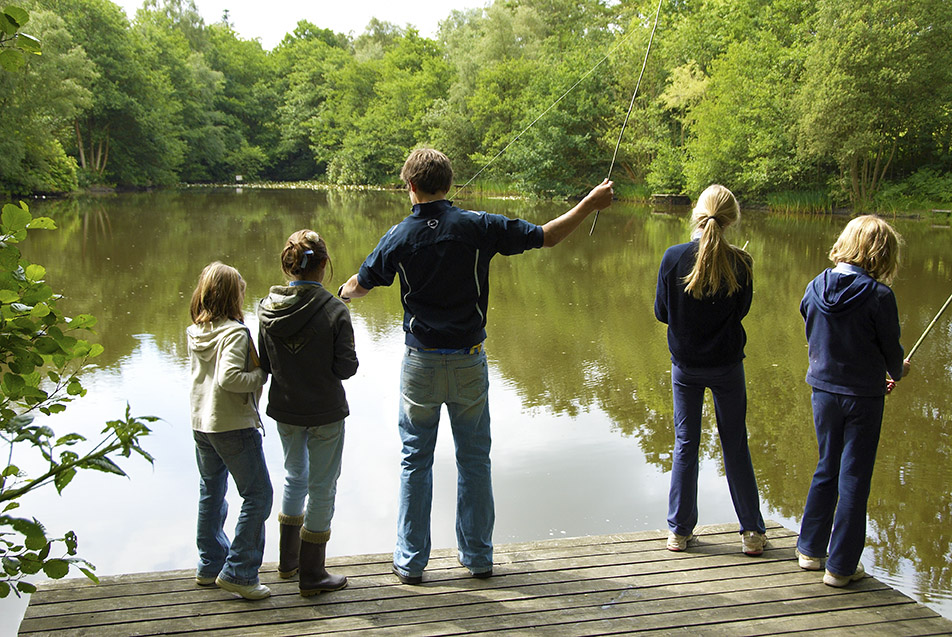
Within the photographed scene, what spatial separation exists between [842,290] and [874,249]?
7.2 inches

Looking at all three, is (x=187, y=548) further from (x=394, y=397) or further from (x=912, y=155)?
(x=912, y=155)

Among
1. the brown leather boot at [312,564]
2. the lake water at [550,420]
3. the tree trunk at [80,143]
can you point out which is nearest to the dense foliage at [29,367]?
the brown leather boot at [312,564]

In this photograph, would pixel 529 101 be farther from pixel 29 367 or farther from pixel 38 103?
pixel 29 367

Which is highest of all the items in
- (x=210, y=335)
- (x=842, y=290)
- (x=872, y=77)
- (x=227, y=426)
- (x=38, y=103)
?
(x=872, y=77)

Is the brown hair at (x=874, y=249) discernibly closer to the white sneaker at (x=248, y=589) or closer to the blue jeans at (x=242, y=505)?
the blue jeans at (x=242, y=505)

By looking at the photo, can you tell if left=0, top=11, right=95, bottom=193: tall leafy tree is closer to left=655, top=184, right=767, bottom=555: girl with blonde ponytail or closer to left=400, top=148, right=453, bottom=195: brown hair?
left=400, top=148, right=453, bottom=195: brown hair

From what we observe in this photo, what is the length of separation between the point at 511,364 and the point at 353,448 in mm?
2263

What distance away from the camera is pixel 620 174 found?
1249 inches

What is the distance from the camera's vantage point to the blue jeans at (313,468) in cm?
270

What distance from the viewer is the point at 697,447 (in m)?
3.06

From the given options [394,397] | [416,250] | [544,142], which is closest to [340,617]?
[416,250]

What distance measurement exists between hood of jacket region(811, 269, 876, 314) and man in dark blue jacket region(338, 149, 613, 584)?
0.81 meters

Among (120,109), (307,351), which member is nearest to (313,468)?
(307,351)

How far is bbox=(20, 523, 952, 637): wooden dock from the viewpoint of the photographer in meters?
2.50
